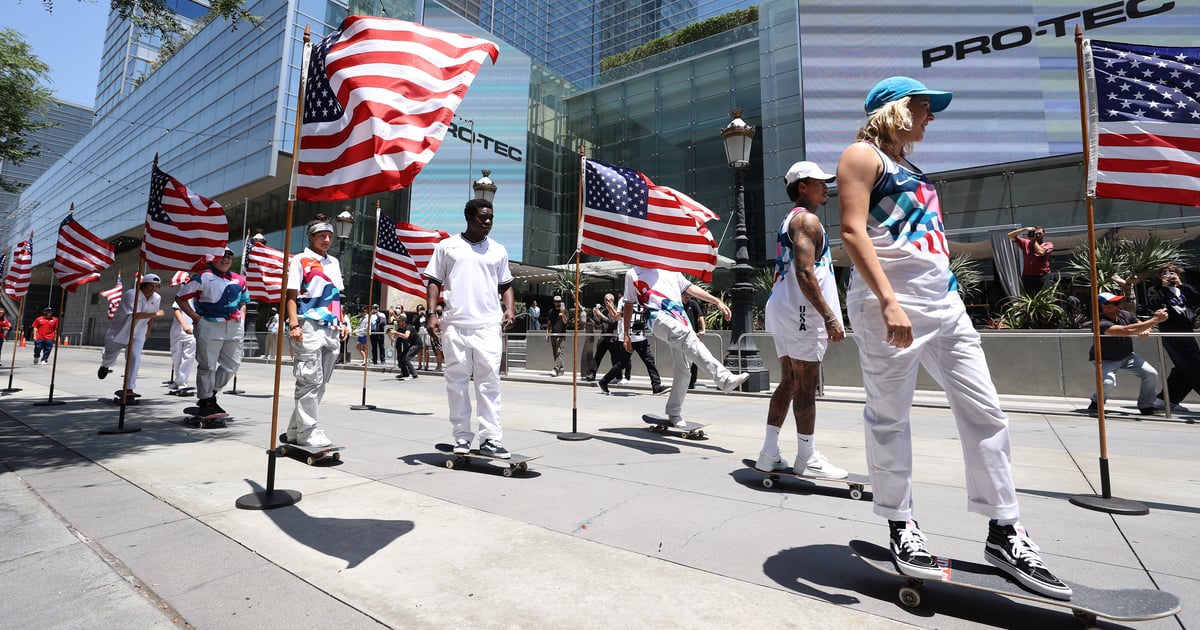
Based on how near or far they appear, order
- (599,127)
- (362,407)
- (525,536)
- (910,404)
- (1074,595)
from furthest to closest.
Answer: (599,127) → (362,407) → (525,536) → (910,404) → (1074,595)

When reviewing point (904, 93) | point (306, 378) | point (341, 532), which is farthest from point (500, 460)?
point (904, 93)

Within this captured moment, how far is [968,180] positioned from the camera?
1931 cm

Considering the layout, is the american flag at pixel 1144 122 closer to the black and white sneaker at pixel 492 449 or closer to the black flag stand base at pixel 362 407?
the black and white sneaker at pixel 492 449

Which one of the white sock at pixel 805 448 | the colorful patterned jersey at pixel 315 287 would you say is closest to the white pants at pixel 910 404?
the white sock at pixel 805 448

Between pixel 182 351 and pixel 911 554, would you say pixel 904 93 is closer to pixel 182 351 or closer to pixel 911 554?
pixel 911 554

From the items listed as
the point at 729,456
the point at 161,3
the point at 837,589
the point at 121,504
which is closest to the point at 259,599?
the point at 121,504

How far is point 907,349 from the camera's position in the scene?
213cm

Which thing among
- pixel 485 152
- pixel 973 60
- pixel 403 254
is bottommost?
pixel 403 254

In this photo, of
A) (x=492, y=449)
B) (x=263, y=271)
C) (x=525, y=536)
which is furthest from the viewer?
(x=263, y=271)

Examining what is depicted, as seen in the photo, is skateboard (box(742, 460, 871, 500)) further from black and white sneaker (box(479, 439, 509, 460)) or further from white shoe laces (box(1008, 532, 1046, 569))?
black and white sneaker (box(479, 439, 509, 460))

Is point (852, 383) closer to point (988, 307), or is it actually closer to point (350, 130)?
point (988, 307)

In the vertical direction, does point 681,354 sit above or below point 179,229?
below

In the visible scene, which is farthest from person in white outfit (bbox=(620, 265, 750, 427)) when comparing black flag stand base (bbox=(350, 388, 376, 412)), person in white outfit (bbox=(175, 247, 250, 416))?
person in white outfit (bbox=(175, 247, 250, 416))

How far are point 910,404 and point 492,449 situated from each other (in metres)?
2.94
